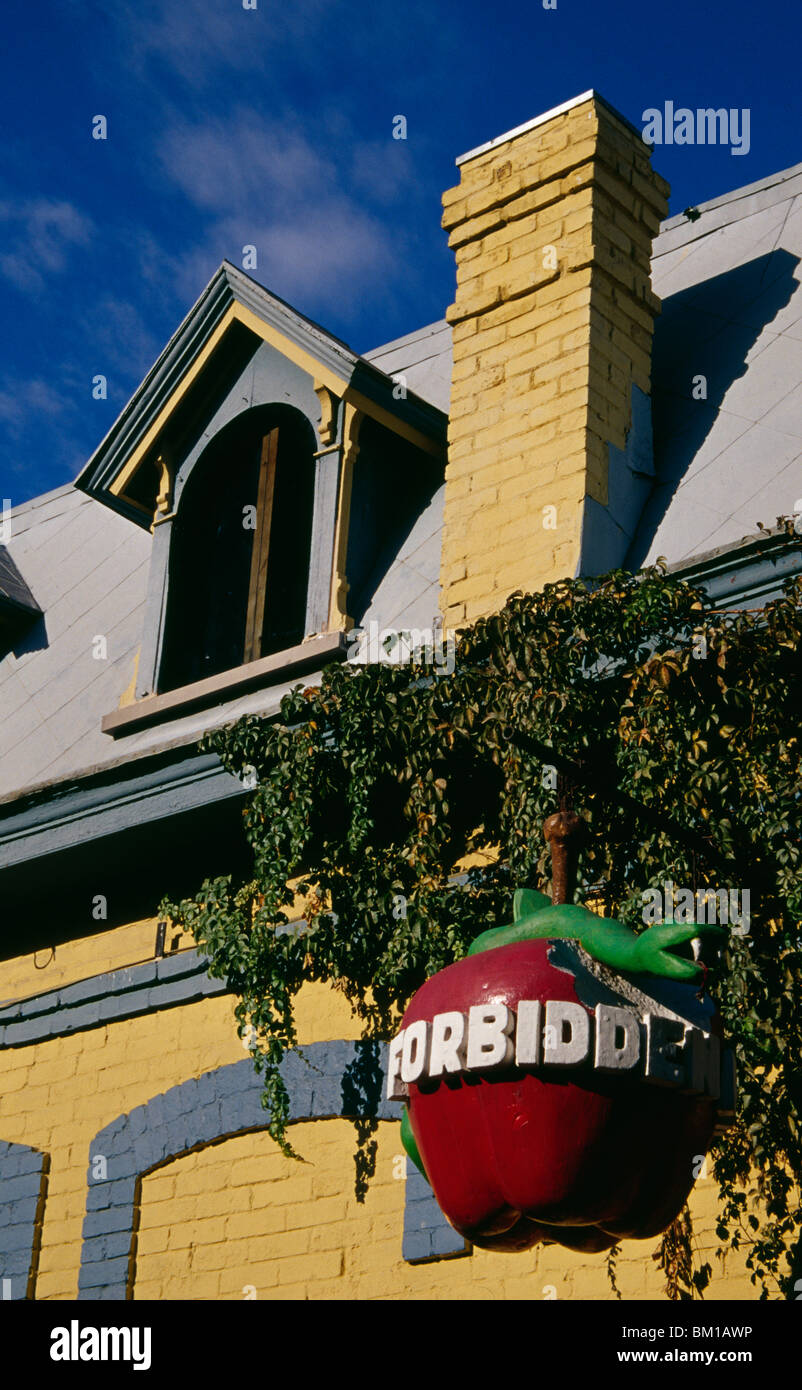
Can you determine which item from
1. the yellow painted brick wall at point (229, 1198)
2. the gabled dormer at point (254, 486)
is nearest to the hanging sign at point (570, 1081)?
the yellow painted brick wall at point (229, 1198)

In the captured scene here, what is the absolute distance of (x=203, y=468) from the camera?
8.28 meters

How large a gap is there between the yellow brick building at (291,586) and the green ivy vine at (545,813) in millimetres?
389

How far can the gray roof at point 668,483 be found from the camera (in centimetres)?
650

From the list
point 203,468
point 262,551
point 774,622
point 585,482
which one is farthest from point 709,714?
point 203,468

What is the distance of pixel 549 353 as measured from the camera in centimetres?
696

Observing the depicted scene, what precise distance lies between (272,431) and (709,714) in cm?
360

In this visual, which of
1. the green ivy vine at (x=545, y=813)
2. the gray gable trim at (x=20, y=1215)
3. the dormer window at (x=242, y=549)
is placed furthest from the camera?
the dormer window at (x=242, y=549)

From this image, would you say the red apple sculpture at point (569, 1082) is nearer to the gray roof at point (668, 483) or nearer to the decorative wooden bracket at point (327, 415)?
the gray roof at point (668, 483)

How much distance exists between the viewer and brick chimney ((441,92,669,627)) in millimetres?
6613

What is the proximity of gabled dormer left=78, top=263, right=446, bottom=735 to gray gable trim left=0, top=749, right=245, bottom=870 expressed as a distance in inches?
22.3

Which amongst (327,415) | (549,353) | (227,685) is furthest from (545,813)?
(327,415)

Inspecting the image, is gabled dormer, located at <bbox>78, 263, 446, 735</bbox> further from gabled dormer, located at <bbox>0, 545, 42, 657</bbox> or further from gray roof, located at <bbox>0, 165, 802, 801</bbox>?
gabled dormer, located at <bbox>0, 545, 42, 657</bbox>

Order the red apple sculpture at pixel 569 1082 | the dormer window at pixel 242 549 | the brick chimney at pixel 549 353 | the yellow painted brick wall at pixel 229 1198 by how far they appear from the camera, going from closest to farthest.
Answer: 1. the red apple sculpture at pixel 569 1082
2. the yellow painted brick wall at pixel 229 1198
3. the brick chimney at pixel 549 353
4. the dormer window at pixel 242 549
